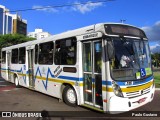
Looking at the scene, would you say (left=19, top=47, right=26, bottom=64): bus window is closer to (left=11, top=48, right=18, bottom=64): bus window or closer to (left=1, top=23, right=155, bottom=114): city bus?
(left=11, top=48, right=18, bottom=64): bus window

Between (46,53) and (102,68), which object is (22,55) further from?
(102,68)

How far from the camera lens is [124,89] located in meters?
7.32

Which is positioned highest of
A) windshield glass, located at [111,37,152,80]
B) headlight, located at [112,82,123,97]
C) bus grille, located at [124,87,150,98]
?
windshield glass, located at [111,37,152,80]

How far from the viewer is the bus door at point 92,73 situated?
7.92 meters

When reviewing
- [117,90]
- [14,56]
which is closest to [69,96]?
[117,90]

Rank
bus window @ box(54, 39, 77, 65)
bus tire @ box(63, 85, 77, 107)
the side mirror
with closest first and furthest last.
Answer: the side mirror → bus window @ box(54, 39, 77, 65) → bus tire @ box(63, 85, 77, 107)

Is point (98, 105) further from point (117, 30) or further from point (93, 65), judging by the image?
point (117, 30)

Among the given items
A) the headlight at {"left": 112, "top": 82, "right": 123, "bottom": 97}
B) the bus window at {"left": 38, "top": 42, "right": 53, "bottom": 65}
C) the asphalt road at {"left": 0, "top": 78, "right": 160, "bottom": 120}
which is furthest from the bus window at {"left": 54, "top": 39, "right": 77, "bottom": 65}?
the headlight at {"left": 112, "top": 82, "right": 123, "bottom": 97}

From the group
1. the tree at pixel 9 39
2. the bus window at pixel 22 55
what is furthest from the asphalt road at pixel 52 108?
the tree at pixel 9 39

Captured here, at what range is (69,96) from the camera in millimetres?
9539

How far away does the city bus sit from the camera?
24.1ft

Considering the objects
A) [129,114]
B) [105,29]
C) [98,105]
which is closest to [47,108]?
[98,105]

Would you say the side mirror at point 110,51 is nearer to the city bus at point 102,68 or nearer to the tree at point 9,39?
the city bus at point 102,68

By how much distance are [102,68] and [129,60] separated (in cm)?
93
